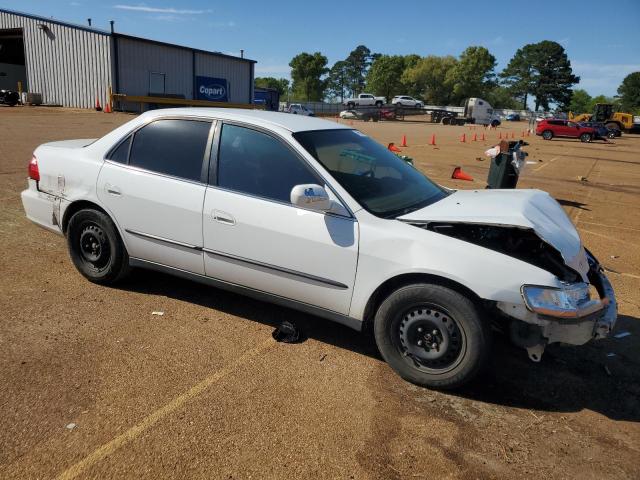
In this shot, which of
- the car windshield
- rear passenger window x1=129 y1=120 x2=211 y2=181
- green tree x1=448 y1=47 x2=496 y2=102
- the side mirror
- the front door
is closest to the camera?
the side mirror

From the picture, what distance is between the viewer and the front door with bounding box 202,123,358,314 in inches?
129

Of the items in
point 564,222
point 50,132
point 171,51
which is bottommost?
point 50,132

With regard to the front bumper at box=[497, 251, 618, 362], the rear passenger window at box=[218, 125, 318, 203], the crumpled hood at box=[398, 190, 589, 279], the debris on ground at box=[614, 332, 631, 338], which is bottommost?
the debris on ground at box=[614, 332, 631, 338]

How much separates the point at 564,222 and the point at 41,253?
4.98 m

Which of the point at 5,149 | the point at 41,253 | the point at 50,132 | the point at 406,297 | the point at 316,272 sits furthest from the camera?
the point at 50,132

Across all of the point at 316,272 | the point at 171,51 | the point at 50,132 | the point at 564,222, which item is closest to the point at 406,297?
the point at 316,272

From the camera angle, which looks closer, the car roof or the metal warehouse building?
the car roof

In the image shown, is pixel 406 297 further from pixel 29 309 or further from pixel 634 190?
pixel 634 190

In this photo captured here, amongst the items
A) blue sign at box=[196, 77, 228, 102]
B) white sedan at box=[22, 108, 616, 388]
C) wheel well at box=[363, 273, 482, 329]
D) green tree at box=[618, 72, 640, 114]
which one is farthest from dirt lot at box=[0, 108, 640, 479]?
green tree at box=[618, 72, 640, 114]

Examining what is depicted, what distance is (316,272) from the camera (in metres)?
3.33

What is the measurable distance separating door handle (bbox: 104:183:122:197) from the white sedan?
0.4 inches

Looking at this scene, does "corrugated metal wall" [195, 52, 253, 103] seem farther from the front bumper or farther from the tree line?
the tree line

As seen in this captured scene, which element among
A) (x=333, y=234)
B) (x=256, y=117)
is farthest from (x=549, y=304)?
(x=256, y=117)

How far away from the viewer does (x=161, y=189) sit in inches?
151
